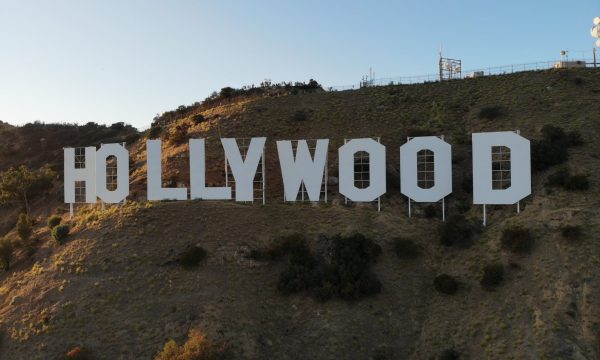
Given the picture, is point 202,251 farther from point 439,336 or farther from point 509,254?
point 509,254

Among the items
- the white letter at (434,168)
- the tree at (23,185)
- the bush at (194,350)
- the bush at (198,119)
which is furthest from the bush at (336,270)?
the tree at (23,185)

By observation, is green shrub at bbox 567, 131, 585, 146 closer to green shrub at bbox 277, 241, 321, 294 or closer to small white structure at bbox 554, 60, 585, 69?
small white structure at bbox 554, 60, 585, 69

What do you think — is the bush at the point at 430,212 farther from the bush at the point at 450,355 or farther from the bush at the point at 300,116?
the bush at the point at 300,116

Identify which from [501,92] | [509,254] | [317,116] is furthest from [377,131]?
[509,254]

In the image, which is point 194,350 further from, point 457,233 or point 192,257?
point 457,233

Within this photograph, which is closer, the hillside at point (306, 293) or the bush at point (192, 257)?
the hillside at point (306, 293)

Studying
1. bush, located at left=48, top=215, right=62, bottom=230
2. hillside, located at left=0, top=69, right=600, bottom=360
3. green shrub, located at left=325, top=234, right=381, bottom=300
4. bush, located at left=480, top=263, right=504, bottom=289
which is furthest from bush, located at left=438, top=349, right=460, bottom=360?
bush, located at left=48, top=215, right=62, bottom=230
